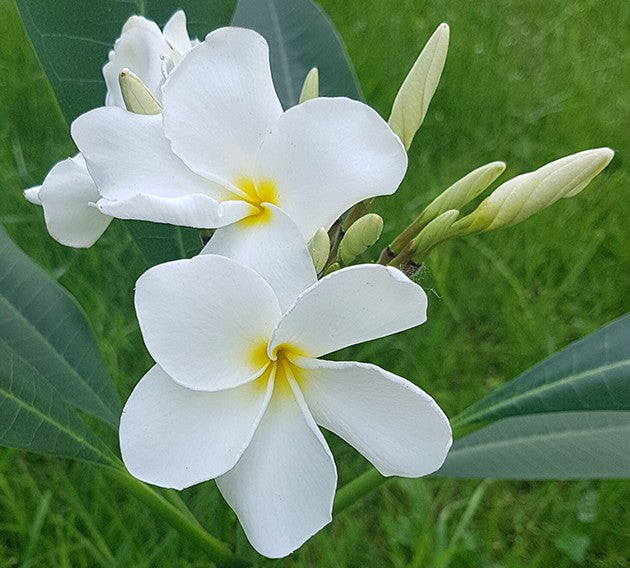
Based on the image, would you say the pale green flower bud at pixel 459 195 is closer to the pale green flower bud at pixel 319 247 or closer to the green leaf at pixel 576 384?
the pale green flower bud at pixel 319 247

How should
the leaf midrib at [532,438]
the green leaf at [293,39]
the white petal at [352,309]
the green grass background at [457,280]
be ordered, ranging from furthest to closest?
1. the green grass background at [457,280]
2. the green leaf at [293,39]
3. the leaf midrib at [532,438]
4. the white petal at [352,309]

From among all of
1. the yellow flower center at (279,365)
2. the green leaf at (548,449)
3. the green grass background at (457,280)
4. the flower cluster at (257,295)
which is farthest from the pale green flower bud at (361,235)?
the green leaf at (548,449)

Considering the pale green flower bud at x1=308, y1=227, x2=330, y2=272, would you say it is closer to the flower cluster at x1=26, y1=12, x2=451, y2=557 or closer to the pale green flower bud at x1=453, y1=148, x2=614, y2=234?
the flower cluster at x1=26, y1=12, x2=451, y2=557

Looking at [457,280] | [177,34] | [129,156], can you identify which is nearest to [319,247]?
[129,156]

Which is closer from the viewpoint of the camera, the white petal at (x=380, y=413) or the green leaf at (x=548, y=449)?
the white petal at (x=380, y=413)

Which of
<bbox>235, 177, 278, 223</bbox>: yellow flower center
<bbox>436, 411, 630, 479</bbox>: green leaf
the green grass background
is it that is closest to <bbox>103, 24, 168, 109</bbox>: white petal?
<bbox>235, 177, 278, 223</bbox>: yellow flower center

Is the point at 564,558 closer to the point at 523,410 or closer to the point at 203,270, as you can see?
the point at 523,410

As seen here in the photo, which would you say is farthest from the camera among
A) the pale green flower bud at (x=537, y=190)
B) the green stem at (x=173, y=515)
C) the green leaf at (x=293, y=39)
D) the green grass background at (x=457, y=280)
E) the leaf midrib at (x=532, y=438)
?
the green grass background at (x=457, y=280)
